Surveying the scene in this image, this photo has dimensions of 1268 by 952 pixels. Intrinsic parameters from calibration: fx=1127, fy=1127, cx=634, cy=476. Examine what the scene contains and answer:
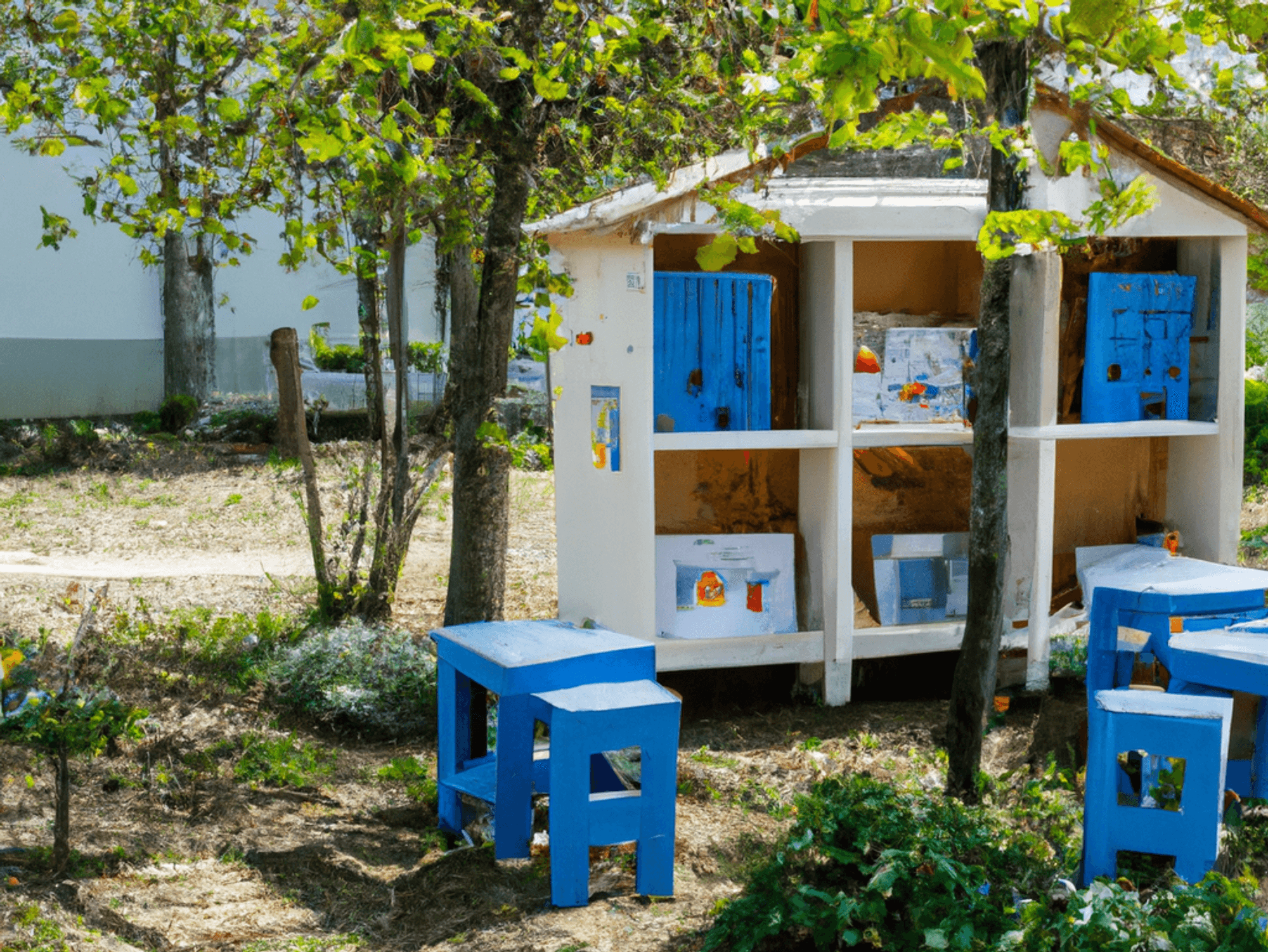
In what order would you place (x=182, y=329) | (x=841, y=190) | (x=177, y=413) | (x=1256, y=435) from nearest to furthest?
1. (x=841, y=190)
2. (x=1256, y=435)
3. (x=177, y=413)
4. (x=182, y=329)

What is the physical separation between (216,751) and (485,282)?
2305 mm

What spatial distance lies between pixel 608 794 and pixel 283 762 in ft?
6.16

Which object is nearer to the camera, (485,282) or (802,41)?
(802,41)

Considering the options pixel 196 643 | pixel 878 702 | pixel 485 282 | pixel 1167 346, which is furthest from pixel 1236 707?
pixel 196 643

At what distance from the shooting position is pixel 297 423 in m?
6.68

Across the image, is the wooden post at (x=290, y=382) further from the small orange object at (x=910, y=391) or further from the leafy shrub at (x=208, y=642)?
the small orange object at (x=910, y=391)

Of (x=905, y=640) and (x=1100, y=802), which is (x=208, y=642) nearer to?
(x=905, y=640)

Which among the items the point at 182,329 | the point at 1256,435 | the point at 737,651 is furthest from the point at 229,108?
the point at 182,329

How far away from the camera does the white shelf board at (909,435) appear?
5523 millimetres

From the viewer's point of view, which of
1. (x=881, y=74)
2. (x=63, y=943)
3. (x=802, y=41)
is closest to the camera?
(x=881, y=74)

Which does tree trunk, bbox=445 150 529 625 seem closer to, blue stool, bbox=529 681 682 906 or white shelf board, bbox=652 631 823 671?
white shelf board, bbox=652 631 823 671

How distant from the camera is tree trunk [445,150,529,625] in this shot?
4891 millimetres

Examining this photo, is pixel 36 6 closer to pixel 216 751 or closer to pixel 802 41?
pixel 216 751

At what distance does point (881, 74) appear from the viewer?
262 cm
